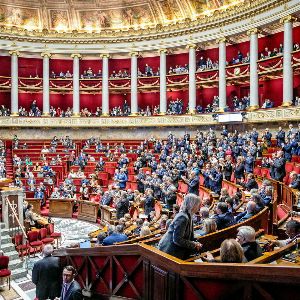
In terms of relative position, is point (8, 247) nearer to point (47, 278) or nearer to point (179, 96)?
point (47, 278)

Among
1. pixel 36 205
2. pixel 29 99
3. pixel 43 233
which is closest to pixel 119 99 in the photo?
pixel 29 99

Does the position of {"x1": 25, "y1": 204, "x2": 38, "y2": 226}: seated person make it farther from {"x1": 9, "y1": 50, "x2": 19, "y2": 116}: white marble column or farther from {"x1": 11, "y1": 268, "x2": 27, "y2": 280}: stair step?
{"x1": 9, "y1": 50, "x2": 19, "y2": 116}: white marble column

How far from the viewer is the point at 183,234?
4.42 m

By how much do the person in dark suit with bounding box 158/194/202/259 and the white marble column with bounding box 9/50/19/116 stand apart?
2565cm

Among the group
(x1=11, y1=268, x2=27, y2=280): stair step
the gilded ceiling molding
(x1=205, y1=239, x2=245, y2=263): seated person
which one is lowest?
(x1=11, y1=268, x2=27, y2=280): stair step

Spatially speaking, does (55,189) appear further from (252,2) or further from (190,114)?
(252,2)

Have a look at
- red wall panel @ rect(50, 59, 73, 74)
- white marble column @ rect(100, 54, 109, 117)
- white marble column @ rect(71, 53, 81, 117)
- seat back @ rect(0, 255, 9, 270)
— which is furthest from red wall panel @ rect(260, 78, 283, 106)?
seat back @ rect(0, 255, 9, 270)

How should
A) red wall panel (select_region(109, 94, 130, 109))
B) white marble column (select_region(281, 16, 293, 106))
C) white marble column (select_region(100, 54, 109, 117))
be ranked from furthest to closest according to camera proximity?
red wall panel (select_region(109, 94, 130, 109)) → white marble column (select_region(100, 54, 109, 117)) → white marble column (select_region(281, 16, 293, 106))

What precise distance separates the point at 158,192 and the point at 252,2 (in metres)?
13.4

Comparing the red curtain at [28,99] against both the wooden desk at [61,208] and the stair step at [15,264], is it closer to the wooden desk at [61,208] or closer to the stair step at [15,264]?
the wooden desk at [61,208]

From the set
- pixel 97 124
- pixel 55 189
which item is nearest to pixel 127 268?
pixel 55 189

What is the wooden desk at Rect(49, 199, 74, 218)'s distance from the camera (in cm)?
1734

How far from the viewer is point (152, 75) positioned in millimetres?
28703

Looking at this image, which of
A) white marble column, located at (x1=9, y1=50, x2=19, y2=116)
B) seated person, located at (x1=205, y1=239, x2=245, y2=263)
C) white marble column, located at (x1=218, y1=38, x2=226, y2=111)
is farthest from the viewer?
white marble column, located at (x1=9, y1=50, x2=19, y2=116)
